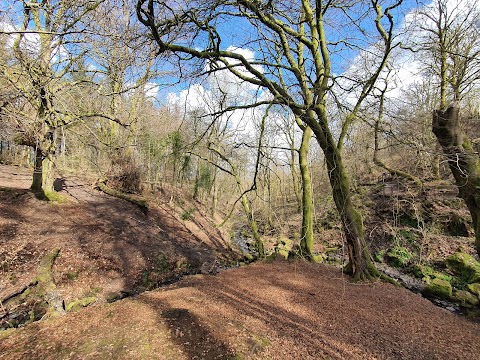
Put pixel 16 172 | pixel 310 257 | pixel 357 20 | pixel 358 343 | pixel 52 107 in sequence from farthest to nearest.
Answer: pixel 16 172 < pixel 310 257 < pixel 52 107 < pixel 357 20 < pixel 358 343

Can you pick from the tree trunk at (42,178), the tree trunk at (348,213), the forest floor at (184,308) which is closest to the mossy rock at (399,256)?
the forest floor at (184,308)

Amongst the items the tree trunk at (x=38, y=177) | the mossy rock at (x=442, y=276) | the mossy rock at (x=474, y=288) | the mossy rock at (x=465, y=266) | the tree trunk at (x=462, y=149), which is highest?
the tree trunk at (x=462, y=149)

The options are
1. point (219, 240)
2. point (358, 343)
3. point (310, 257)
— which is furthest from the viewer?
point (219, 240)

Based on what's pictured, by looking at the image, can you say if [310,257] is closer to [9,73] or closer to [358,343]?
[358,343]

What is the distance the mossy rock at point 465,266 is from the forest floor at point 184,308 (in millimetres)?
4560

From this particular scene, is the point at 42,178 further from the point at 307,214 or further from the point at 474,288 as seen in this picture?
the point at 474,288

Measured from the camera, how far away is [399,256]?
37.6 feet

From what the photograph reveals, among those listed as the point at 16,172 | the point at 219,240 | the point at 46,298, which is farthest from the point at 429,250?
the point at 16,172

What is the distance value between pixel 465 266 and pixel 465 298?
8.82 feet

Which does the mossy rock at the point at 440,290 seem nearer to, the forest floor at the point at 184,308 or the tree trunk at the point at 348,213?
the forest floor at the point at 184,308

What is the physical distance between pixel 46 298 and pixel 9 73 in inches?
193

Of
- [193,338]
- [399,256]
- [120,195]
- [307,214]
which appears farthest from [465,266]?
[120,195]

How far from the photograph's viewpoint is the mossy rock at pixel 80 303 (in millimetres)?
5703

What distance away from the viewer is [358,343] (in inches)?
139
